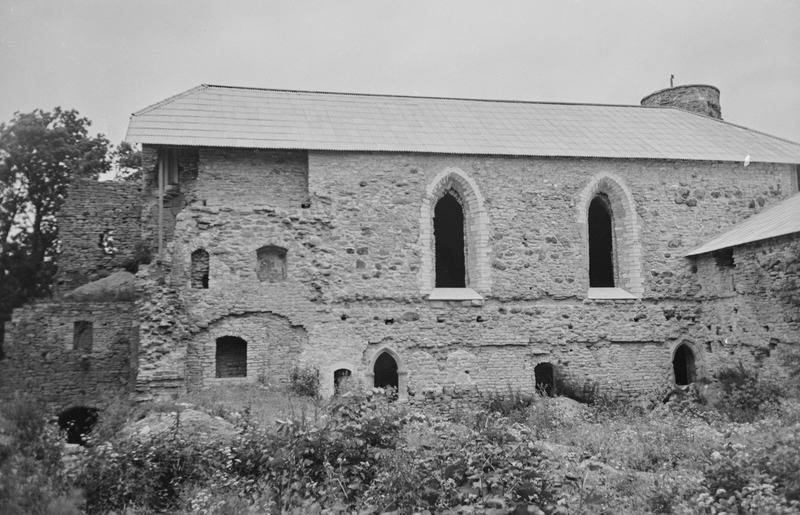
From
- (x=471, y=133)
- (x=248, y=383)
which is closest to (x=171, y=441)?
(x=248, y=383)

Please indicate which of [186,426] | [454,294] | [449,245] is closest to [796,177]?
[449,245]

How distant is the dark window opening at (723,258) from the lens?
635 inches

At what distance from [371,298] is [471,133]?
5462mm

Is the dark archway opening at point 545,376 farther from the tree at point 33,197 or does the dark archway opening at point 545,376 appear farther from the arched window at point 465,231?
the tree at point 33,197

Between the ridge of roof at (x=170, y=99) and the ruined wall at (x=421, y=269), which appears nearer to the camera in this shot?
the ruined wall at (x=421, y=269)

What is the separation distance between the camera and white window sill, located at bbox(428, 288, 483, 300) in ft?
50.8

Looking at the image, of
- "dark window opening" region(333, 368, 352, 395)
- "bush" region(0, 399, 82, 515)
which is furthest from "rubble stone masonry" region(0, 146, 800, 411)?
"bush" region(0, 399, 82, 515)

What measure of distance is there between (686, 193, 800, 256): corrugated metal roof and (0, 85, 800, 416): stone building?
100mm

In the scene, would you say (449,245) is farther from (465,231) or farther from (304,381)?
(304,381)

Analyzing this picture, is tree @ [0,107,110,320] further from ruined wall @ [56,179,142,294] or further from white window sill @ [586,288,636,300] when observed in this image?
white window sill @ [586,288,636,300]

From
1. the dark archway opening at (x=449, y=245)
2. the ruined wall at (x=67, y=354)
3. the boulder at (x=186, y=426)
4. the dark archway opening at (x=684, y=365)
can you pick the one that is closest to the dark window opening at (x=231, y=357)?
the boulder at (x=186, y=426)

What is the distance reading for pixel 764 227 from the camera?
15062 mm

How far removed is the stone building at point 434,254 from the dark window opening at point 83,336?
0.19 m

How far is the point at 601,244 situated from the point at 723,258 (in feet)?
10.7
